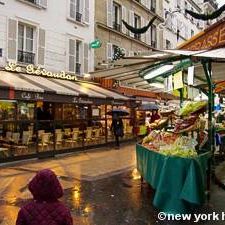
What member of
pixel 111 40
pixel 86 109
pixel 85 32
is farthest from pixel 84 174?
pixel 111 40

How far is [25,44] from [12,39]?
3.44 ft

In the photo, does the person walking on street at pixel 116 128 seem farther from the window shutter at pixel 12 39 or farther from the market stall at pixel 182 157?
the market stall at pixel 182 157

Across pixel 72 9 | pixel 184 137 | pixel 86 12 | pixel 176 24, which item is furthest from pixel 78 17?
pixel 176 24

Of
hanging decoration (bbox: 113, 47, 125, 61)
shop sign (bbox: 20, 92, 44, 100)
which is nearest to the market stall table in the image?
shop sign (bbox: 20, 92, 44, 100)

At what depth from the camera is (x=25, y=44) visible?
18.0 m

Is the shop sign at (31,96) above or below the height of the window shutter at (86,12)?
below

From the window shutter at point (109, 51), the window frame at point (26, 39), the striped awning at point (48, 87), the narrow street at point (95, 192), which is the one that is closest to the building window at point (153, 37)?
the window shutter at point (109, 51)

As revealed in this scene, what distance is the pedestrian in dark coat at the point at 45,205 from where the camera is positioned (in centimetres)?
345

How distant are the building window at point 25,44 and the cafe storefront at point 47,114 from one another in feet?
2.06

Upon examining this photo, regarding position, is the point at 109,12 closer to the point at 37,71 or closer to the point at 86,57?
the point at 86,57

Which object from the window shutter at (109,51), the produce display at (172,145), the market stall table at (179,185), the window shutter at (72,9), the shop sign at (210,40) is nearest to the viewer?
the market stall table at (179,185)

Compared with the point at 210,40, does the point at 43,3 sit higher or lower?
higher

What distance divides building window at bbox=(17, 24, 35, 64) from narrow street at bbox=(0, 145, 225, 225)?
15.7 feet

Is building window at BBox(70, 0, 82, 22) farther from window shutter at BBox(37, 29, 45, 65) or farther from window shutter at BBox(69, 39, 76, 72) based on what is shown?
window shutter at BBox(37, 29, 45, 65)
